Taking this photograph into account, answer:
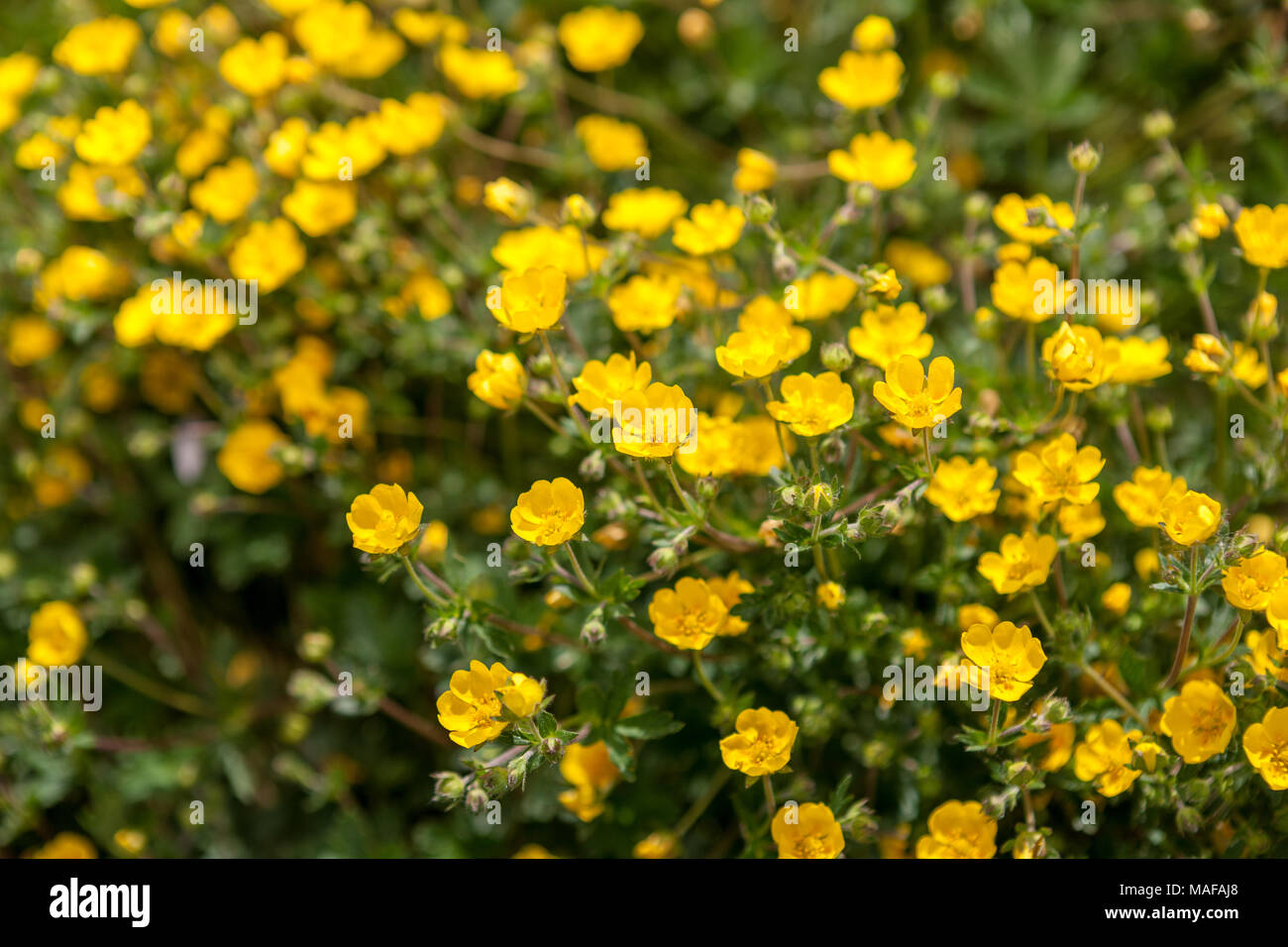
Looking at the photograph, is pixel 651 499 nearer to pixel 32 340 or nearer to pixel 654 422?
pixel 654 422

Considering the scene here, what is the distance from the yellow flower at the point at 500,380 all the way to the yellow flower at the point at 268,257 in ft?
3.26

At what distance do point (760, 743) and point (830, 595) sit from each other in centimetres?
33

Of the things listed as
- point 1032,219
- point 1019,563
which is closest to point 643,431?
point 1019,563

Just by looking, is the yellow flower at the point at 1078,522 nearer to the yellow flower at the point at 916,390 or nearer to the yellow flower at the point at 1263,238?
the yellow flower at the point at 916,390

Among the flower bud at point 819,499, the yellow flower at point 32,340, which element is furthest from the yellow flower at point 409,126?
the flower bud at point 819,499

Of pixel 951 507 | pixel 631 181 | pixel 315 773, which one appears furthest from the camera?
pixel 631 181

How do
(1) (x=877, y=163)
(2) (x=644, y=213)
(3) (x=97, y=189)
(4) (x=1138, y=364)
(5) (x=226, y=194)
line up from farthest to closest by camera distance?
(5) (x=226, y=194)
(3) (x=97, y=189)
(2) (x=644, y=213)
(1) (x=877, y=163)
(4) (x=1138, y=364)

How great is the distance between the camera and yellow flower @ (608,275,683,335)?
242cm

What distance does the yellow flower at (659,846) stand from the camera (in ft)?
7.75

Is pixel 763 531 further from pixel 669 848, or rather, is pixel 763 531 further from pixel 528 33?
pixel 528 33

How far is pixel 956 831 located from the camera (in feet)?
7.28

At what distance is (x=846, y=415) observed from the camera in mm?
2051
